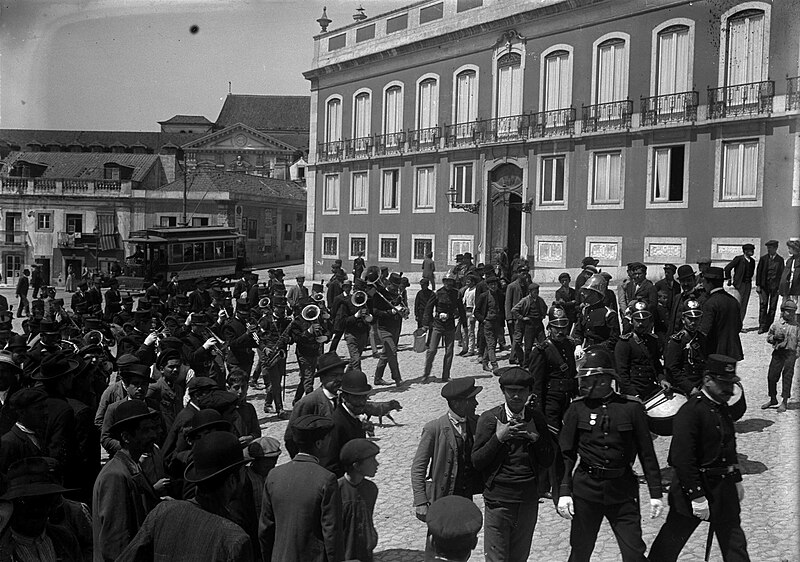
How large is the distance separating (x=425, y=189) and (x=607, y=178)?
28.3ft

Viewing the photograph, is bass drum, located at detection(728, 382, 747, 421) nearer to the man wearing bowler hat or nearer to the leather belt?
the leather belt

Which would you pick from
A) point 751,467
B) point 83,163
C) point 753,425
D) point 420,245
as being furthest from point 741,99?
point 83,163

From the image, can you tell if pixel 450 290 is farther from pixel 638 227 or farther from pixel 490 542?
pixel 638 227

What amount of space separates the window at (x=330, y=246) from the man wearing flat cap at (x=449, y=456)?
3107cm

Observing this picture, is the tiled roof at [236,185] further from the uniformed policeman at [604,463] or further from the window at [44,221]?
the uniformed policeman at [604,463]

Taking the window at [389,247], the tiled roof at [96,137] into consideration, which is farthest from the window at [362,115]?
the tiled roof at [96,137]

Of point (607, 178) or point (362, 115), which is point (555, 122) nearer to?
point (607, 178)

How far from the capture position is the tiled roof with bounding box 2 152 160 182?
56844mm

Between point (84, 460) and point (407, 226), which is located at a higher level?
point (407, 226)

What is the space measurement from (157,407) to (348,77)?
29.5 meters

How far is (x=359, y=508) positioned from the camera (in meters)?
5.00

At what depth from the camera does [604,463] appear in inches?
219

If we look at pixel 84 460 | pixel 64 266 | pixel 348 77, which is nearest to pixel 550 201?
pixel 348 77

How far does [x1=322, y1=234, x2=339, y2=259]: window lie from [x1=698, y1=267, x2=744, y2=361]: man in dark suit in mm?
28192
